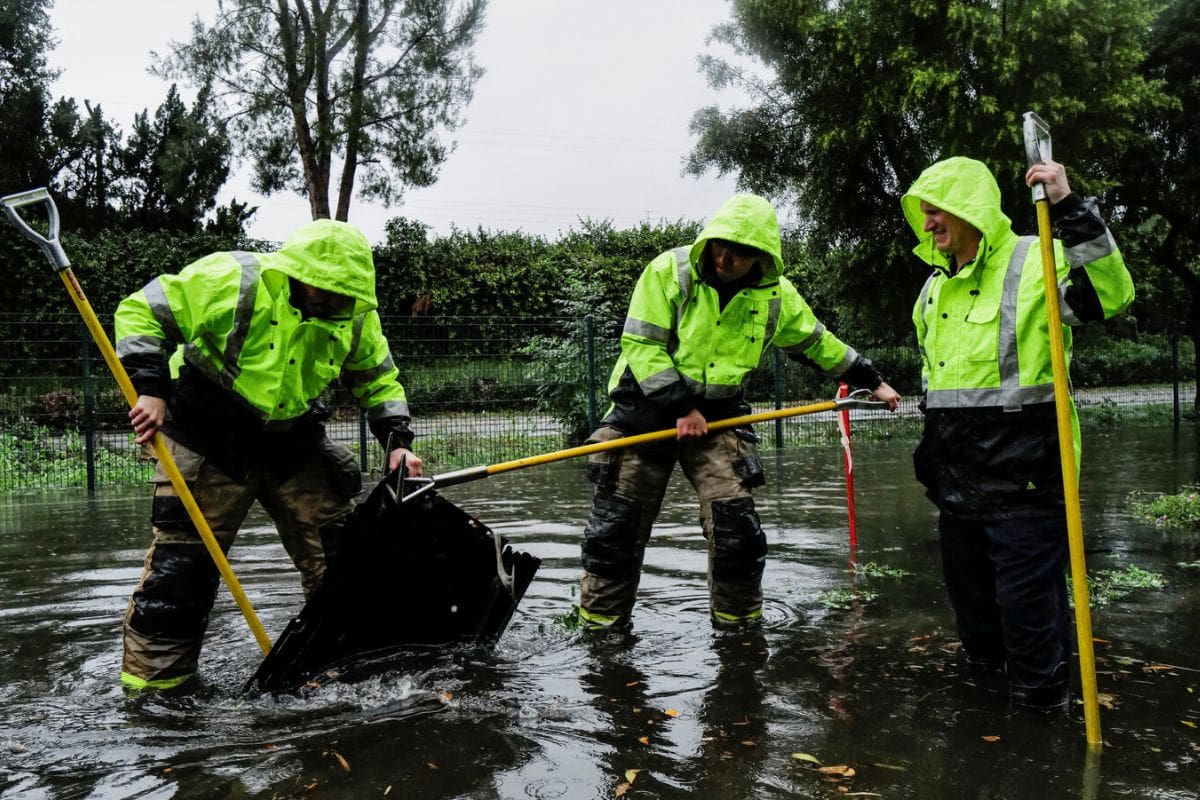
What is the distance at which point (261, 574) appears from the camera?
6223mm

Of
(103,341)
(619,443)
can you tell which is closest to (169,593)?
(103,341)

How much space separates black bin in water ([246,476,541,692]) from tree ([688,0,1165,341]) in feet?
46.2

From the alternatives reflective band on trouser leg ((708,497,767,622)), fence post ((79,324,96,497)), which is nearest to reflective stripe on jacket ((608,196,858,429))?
reflective band on trouser leg ((708,497,767,622))

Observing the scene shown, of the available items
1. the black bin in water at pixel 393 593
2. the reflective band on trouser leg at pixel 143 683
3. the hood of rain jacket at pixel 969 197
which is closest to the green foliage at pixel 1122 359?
the hood of rain jacket at pixel 969 197

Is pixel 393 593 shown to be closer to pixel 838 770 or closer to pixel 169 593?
pixel 169 593

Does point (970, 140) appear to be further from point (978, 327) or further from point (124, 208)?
point (124, 208)

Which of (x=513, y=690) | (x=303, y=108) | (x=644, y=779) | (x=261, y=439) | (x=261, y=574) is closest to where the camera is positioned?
(x=644, y=779)

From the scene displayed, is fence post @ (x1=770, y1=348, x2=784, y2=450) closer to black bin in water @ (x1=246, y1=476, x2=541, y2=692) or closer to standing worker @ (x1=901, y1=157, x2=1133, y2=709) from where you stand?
black bin in water @ (x1=246, y1=476, x2=541, y2=692)

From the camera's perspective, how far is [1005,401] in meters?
3.52

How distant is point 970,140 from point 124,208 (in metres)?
20.7

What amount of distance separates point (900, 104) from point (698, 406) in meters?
13.8

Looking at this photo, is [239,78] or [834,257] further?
[239,78]

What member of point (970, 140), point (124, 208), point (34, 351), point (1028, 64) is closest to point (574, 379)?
point (34, 351)

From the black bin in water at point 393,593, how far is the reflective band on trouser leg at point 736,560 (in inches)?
32.7
